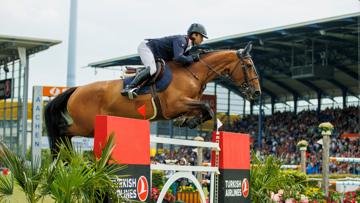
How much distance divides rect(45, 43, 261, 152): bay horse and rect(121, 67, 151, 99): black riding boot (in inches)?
3.6

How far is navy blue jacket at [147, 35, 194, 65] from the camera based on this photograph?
6945mm

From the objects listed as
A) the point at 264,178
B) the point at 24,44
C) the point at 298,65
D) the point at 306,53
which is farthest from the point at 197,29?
the point at 298,65

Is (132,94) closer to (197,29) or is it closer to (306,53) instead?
(197,29)

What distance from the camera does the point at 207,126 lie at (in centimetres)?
3912

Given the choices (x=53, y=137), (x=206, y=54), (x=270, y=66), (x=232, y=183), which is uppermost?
(x=270, y=66)

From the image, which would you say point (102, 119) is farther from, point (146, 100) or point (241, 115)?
point (241, 115)

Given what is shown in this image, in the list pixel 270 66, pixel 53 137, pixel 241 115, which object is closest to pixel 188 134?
pixel 241 115

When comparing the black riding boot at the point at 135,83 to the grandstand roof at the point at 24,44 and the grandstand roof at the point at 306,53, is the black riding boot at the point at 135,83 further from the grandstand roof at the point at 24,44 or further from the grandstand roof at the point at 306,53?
the grandstand roof at the point at 306,53

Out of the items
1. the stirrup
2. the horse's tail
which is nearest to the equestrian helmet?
the stirrup

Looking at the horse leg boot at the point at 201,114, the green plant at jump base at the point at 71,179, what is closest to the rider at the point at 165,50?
the horse leg boot at the point at 201,114

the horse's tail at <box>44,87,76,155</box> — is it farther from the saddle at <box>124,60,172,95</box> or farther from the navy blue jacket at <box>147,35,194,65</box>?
the navy blue jacket at <box>147,35,194,65</box>

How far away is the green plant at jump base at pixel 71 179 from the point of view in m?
4.75

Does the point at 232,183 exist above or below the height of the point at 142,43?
below

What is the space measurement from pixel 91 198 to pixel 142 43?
2.89 metres
